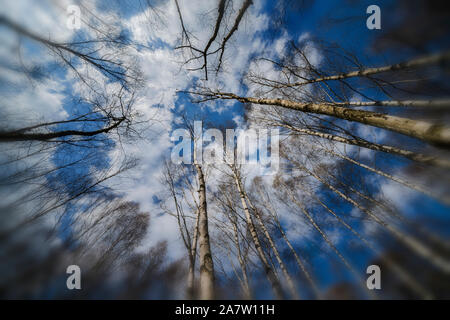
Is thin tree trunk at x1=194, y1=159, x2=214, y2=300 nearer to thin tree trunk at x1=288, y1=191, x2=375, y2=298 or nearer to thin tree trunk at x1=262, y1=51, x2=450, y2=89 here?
thin tree trunk at x1=262, y1=51, x2=450, y2=89

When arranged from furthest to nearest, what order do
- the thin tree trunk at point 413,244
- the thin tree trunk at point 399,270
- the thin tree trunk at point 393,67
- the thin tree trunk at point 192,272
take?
the thin tree trunk at point 399,270, the thin tree trunk at point 413,244, the thin tree trunk at point 192,272, the thin tree trunk at point 393,67

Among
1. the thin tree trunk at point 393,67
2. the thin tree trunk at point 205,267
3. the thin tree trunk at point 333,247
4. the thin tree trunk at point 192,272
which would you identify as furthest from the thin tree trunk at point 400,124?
the thin tree trunk at point 333,247

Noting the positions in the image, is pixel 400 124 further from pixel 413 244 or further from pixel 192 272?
pixel 413 244

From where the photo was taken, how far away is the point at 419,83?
2.77 metres

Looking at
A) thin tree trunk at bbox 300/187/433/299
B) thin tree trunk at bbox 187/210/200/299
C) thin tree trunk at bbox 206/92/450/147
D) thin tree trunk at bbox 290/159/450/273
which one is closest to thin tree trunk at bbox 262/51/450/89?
thin tree trunk at bbox 206/92/450/147

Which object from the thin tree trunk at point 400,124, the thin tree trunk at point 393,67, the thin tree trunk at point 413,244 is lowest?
the thin tree trunk at point 413,244

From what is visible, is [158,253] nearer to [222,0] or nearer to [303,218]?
[303,218]

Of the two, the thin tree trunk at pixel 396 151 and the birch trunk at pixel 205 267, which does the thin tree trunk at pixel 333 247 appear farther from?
the birch trunk at pixel 205 267

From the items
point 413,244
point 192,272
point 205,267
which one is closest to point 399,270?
point 413,244

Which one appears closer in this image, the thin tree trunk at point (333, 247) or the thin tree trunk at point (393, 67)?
the thin tree trunk at point (393, 67)

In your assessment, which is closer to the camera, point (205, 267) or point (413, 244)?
point (205, 267)

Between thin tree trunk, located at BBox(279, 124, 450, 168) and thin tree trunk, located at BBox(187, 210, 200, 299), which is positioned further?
thin tree trunk, located at BBox(187, 210, 200, 299)

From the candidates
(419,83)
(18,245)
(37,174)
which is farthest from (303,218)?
(18,245)
